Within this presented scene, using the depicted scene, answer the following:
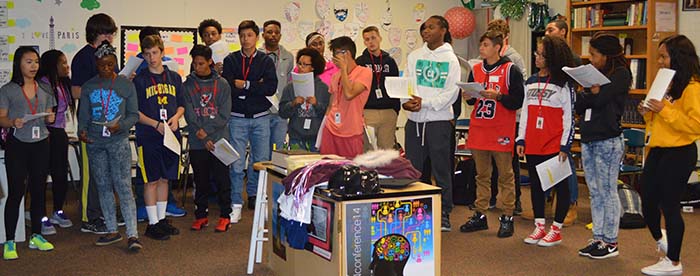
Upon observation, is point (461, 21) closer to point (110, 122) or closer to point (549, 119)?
point (549, 119)

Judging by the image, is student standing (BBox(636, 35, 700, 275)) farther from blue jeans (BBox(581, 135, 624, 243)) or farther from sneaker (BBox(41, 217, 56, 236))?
sneaker (BBox(41, 217, 56, 236))

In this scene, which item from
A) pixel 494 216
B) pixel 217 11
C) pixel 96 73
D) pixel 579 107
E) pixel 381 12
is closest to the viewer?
pixel 579 107

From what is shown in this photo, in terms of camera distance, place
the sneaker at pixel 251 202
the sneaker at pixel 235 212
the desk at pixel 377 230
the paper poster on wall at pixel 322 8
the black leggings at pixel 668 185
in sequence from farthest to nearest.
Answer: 1. the paper poster on wall at pixel 322 8
2. the sneaker at pixel 251 202
3. the sneaker at pixel 235 212
4. the black leggings at pixel 668 185
5. the desk at pixel 377 230

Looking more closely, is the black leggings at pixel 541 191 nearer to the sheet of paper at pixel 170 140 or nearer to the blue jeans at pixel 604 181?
the blue jeans at pixel 604 181

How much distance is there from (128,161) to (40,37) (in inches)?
114

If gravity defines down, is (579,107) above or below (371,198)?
above

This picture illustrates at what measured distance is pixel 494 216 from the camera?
6262 millimetres

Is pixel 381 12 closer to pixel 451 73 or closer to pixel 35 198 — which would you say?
pixel 451 73

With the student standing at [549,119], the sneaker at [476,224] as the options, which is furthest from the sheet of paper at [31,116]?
the student standing at [549,119]

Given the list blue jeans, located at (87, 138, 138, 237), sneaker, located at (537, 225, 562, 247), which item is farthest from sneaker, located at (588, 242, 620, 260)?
blue jeans, located at (87, 138, 138, 237)

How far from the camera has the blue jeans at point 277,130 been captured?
6.35 m

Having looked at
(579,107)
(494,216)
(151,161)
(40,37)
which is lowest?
(494,216)

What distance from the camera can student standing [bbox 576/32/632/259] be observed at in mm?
4715

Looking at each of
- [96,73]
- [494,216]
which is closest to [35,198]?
[96,73]
